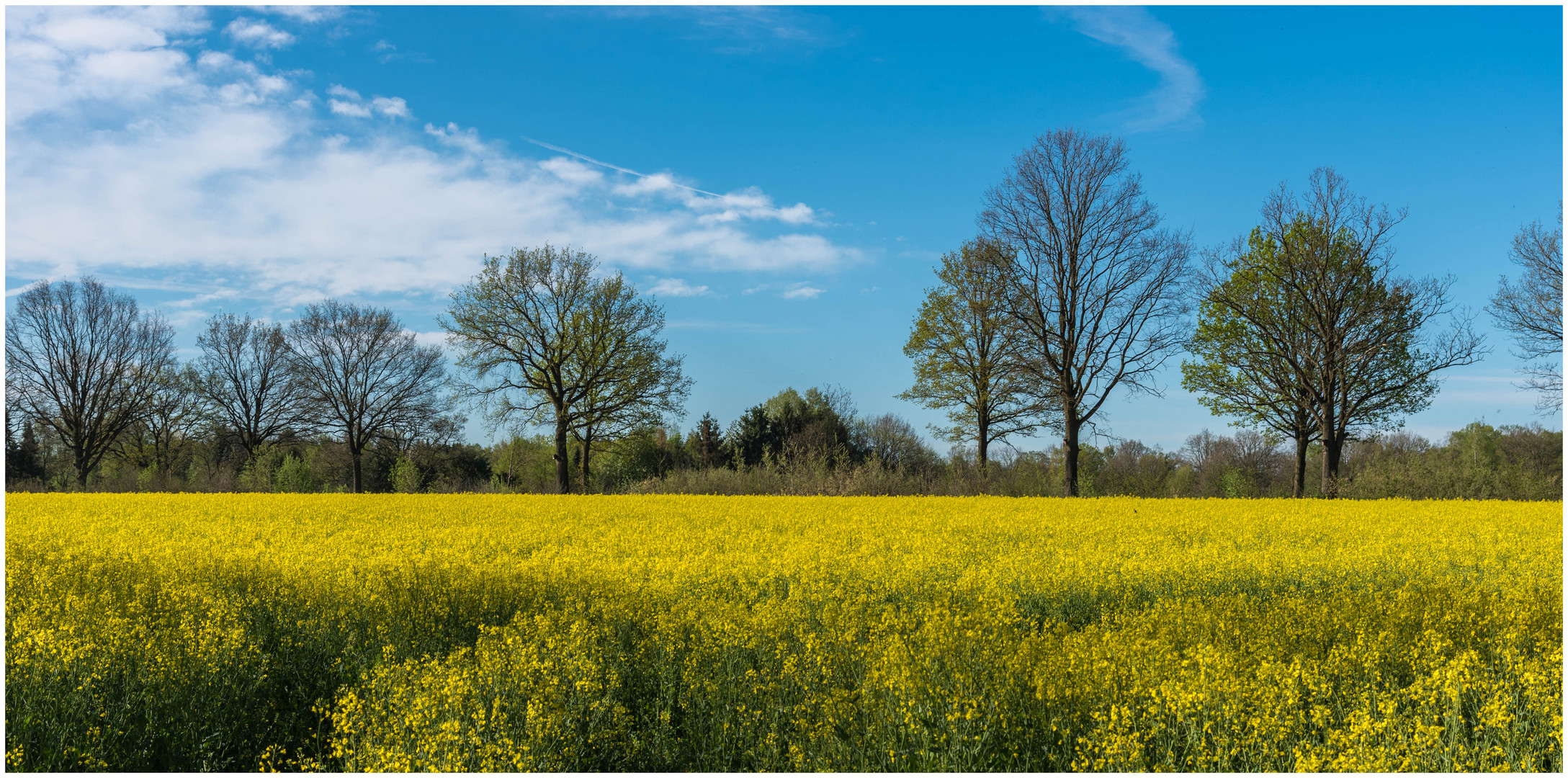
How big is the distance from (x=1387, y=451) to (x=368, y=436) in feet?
136

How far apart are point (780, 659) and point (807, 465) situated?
21249 mm

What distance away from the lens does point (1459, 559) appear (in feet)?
33.7

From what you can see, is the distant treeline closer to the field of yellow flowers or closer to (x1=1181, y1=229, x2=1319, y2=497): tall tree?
(x1=1181, y1=229, x2=1319, y2=497): tall tree

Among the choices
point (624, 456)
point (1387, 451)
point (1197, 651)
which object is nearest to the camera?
point (1197, 651)

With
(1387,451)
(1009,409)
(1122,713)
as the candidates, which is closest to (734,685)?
(1122,713)

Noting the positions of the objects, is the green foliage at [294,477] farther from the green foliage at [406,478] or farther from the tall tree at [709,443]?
the tall tree at [709,443]

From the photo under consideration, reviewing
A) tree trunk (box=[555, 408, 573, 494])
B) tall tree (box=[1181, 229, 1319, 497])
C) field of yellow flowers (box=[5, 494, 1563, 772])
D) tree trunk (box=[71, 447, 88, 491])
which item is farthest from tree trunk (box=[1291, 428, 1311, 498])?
tree trunk (box=[71, 447, 88, 491])

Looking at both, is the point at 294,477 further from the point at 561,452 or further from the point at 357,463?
the point at 561,452

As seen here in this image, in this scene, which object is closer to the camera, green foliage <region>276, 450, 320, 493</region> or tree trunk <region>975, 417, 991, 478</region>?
tree trunk <region>975, 417, 991, 478</region>

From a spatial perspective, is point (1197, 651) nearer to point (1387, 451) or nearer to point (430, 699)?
point (430, 699)

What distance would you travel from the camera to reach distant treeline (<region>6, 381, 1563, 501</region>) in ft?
81.6

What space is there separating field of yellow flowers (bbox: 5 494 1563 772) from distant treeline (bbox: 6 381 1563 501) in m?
15.6

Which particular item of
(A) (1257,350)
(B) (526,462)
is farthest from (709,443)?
(A) (1257,350)

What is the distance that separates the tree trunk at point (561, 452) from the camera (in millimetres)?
27750
